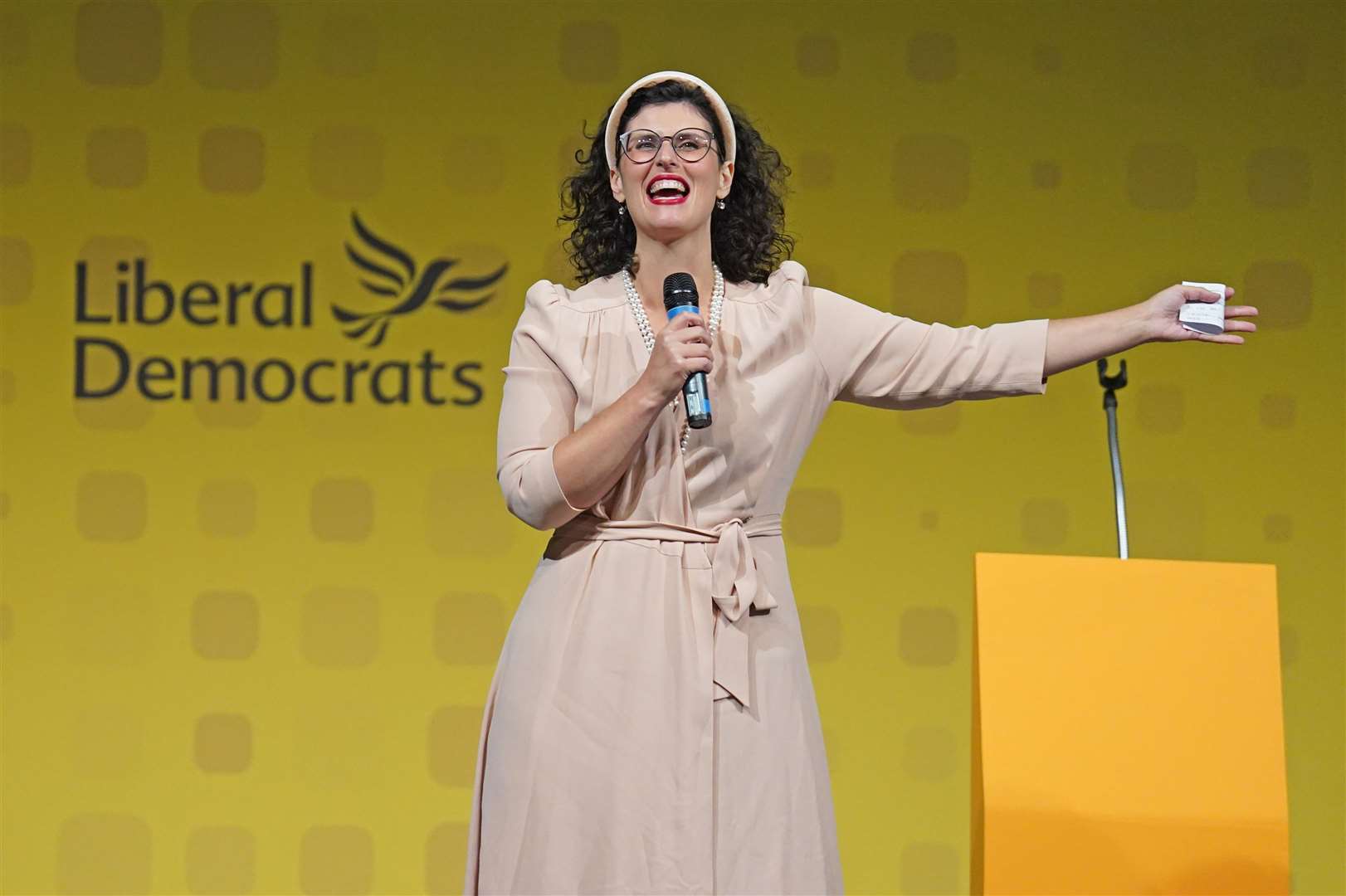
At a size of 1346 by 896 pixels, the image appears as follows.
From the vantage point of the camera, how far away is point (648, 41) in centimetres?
394

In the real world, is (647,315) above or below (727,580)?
above

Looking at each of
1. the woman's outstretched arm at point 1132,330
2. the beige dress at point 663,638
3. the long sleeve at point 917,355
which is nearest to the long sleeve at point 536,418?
the beige dress at point 663,638

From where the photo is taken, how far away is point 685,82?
7.24 feet

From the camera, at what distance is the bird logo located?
391 cm

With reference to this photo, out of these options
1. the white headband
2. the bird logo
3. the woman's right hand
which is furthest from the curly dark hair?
the bird logo

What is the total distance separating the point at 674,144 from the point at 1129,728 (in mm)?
1050

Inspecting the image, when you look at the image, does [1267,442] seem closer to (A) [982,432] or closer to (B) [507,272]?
(A) [982,432]

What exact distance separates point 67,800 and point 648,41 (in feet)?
7.59

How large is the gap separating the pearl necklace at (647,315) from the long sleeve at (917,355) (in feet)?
0.41

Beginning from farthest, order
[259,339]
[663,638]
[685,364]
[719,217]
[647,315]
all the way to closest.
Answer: [259,339] → [719,217] → [647,315] → [663,638] → [685,364]

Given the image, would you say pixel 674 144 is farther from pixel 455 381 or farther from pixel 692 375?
pixel 455 381

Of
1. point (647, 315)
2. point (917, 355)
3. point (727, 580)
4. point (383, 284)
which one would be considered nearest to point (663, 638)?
point (727, 580)

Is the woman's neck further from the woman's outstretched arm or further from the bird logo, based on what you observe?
the bird logo

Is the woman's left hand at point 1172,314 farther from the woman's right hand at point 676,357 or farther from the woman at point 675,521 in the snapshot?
the woman's right hand at point 676,357
